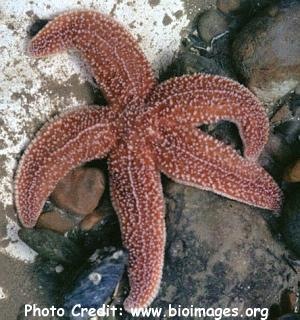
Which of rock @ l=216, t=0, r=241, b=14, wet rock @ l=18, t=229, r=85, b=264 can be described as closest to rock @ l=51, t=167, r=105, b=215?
wet rock @ l=18, t=229, r=85, b=264

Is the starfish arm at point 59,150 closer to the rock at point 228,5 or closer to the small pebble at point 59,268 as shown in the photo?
the small pebble at point 59,268

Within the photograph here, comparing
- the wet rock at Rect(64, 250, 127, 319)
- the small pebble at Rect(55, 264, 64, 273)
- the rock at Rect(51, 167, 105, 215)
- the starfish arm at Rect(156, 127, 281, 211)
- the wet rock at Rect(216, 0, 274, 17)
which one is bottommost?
the small pebble at Rect(55, 264, 64, 273)

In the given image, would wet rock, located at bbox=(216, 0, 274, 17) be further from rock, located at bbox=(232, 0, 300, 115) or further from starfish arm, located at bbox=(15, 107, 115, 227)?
starfish arm, located at bbox=(15, 107, 115, 227)

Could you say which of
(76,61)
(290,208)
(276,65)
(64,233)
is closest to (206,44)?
(276,65)

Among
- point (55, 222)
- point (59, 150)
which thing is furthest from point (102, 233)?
point (59, 150)

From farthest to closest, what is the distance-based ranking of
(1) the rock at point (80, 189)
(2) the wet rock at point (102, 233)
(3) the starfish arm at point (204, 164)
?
1. (2) the wet rock at point (102, 233)
2. (1) the rock at point (80, 189)
3. (3) the starfish arm at point (204, 164)

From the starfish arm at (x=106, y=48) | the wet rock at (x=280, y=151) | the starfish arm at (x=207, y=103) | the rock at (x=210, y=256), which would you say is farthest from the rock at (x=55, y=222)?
the wet rock at (x=280, y=151)
